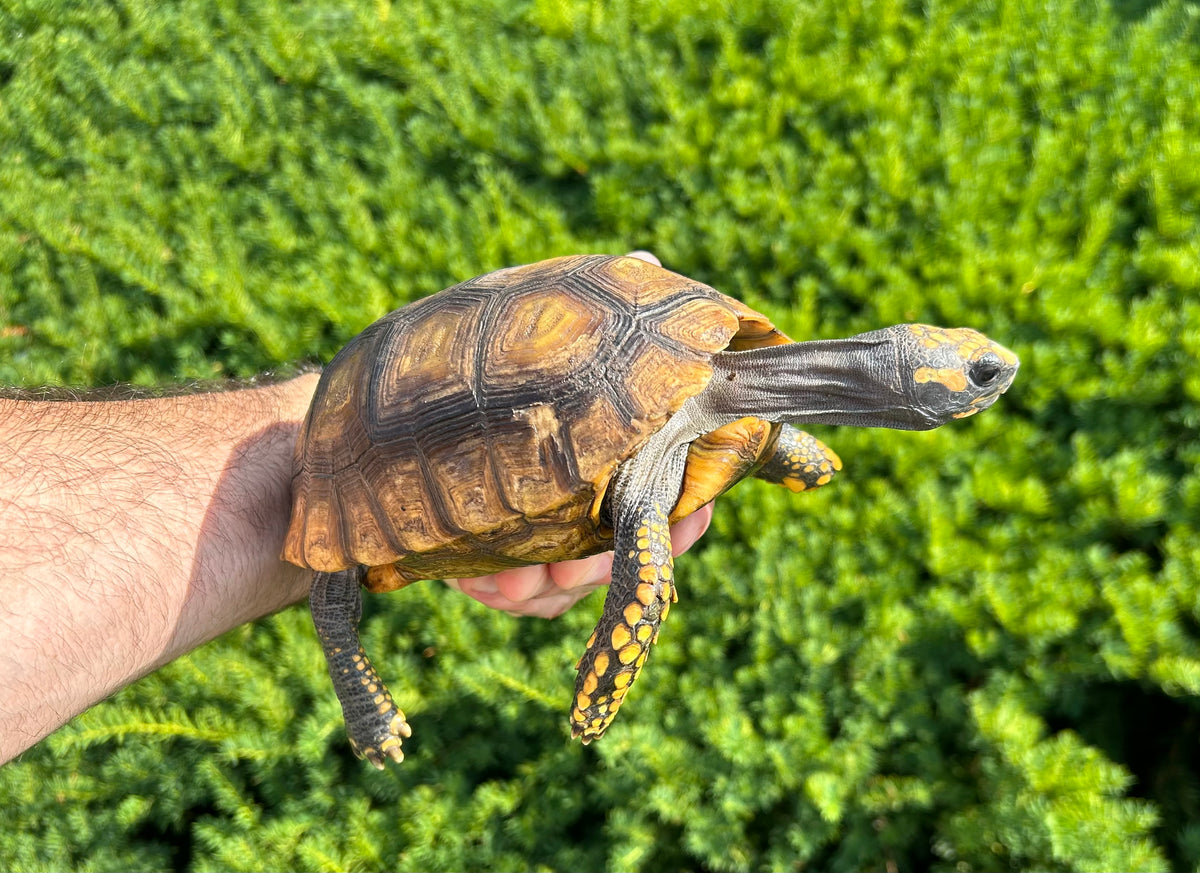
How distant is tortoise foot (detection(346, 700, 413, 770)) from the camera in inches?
85.6

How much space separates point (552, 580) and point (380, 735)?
62 cm

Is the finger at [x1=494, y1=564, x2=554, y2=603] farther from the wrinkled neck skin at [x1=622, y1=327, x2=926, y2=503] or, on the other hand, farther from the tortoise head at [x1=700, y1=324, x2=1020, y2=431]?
the tortoise head at [x1=700, y1=324, x2=1020, y2=431]

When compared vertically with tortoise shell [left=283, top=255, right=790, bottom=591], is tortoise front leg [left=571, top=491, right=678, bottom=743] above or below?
below

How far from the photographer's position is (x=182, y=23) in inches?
157

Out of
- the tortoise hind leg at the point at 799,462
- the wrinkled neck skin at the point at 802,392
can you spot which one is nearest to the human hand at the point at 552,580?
the tortoise hind leg at the point at 799,462

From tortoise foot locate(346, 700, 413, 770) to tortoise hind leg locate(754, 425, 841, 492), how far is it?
120 centimetres

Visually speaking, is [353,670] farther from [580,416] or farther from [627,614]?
[580,416]

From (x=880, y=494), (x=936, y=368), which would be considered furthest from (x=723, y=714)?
(x=936, y=368)

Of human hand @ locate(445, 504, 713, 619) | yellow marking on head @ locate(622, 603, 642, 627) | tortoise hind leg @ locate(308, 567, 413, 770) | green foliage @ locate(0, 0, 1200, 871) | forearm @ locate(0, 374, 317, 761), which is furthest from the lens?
green foliage @ locate(0, 0, 1200, 871)

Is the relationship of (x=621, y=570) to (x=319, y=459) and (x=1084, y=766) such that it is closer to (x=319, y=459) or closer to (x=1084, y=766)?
(x=319, y=459)

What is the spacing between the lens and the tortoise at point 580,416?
1.74 metres

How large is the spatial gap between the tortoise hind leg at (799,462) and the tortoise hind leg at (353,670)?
1.16m

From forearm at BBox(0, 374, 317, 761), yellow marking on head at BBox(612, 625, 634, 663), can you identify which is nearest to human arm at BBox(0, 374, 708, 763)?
forearm at BBox(0, 374, 317, 761)

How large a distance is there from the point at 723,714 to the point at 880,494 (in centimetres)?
92
